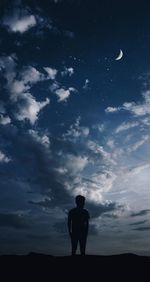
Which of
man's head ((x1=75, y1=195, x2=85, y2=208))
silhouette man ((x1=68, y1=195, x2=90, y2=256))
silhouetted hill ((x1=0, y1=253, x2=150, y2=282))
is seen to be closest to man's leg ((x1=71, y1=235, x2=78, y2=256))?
silhouette man ((x1=68, y1=195, x2=90, y2=256))

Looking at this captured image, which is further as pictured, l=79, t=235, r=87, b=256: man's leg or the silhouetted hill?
l=79, t=235, r=87, b=256: man's leg

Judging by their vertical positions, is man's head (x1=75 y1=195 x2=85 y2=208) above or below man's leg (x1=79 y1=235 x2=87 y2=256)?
above

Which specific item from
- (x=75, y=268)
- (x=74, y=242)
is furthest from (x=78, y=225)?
(x=75, y=268)

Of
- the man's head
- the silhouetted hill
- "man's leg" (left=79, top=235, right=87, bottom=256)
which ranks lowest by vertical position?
the silhouetted hill

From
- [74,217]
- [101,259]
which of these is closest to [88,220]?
[74,217]

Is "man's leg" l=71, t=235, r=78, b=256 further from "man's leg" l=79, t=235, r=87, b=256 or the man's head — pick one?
the man's head

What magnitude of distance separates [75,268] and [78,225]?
296 centimetres

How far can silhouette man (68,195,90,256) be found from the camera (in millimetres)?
11211

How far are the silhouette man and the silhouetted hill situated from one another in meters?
1.77

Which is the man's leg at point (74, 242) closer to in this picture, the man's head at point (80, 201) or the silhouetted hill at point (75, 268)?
the man's head at point (80, 201)

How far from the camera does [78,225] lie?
11.3 m

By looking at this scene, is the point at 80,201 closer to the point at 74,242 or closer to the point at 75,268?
the point at 74,242

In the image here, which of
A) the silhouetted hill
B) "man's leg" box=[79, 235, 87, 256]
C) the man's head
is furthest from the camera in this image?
"man's leg" box=[79, 235, 87, 256]

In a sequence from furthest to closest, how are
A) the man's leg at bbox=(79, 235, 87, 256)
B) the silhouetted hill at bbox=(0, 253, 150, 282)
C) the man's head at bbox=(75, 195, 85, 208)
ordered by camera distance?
1. the man's leg at bbox=(79, 235, 87, 256)
2. the man's head at bbox=(75, 195, 85, 208)
3. the silhouetted hill at bbox=(0, 253, 150, 282)
